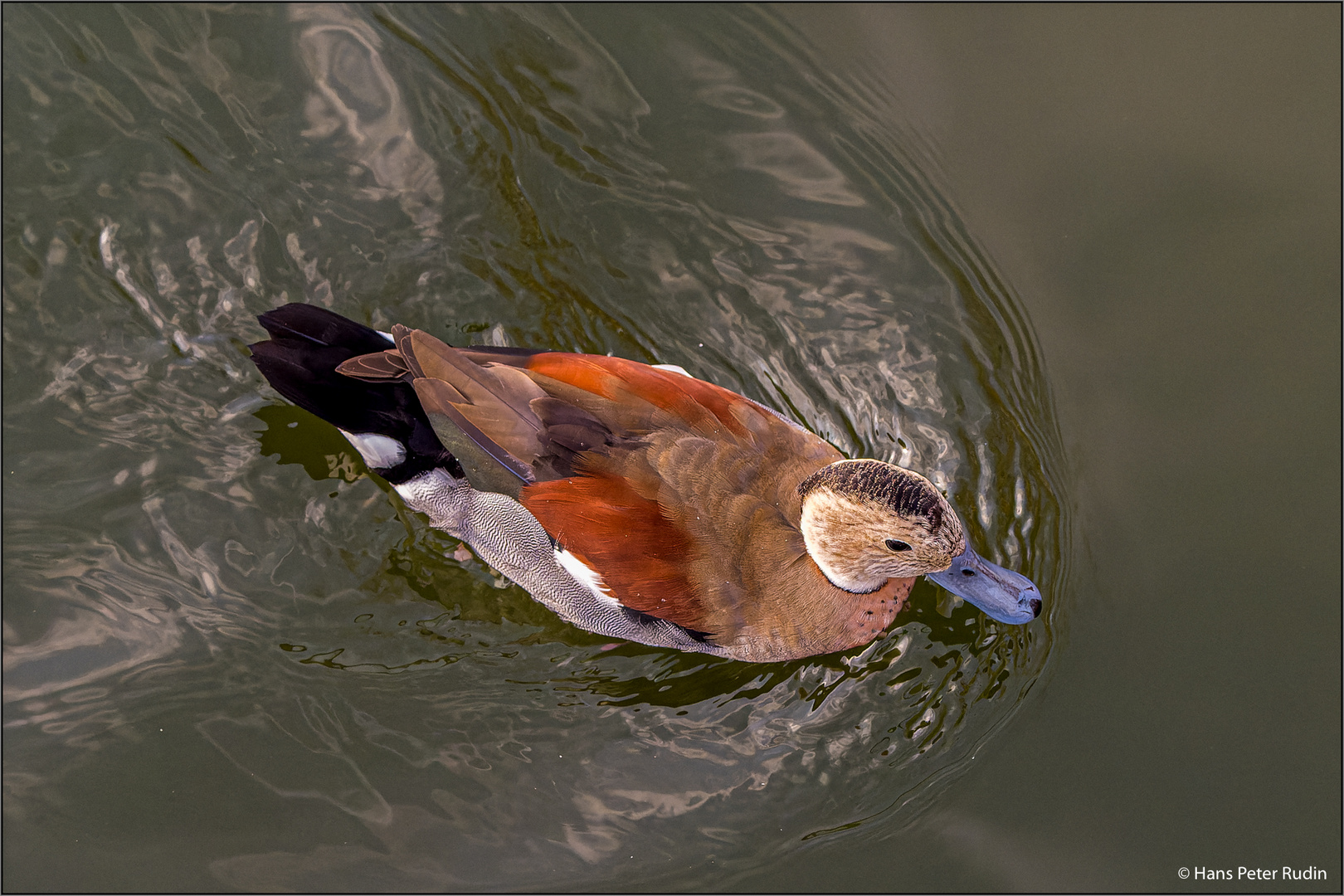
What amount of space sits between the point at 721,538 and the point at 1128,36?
289 centimetres

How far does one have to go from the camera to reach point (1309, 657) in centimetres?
366

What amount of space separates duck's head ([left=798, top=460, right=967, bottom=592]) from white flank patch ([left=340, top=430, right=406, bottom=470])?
1.51 meters

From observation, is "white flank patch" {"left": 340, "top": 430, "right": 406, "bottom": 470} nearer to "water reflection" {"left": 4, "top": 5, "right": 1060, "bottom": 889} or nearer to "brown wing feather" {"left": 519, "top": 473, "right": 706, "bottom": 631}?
"water reflection" {"left": 4, "top": 5, "right": 1060, "bottom": 889}

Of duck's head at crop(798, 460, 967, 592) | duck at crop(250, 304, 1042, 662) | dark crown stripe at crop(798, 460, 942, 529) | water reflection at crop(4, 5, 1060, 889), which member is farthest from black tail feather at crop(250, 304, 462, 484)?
dark crown stripe at crop(798, 460, 942, 529)

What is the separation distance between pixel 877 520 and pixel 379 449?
1.85 meters

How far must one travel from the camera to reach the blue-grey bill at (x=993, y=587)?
3240mm

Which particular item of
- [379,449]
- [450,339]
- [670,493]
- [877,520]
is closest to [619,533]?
[670,493]

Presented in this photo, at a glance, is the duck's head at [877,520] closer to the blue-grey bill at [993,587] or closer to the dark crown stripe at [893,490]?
the dark crown stripe at [893,490]

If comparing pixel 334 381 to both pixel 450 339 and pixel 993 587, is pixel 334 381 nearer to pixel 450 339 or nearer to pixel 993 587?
pixel 450 339

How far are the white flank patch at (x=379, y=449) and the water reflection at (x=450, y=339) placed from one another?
0.33 metres

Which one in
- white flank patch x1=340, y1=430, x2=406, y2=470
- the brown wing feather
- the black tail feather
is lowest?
the brown wing feather

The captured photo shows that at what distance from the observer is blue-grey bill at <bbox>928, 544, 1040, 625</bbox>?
3.24m

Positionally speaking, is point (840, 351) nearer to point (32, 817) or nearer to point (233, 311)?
point (233, 311)

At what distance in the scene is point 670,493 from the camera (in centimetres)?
314
